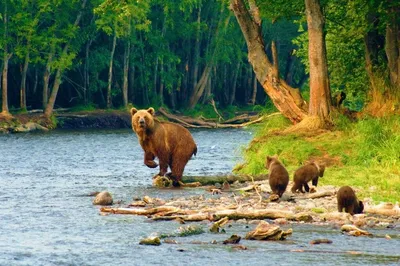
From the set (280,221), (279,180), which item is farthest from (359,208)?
(279,180)

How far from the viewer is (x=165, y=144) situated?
25.8m

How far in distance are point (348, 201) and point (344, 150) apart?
8819 millimetres

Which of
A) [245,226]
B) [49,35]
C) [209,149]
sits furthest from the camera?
[49,35]

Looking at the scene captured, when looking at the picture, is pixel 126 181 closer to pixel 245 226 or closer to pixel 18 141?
pixel 245 226

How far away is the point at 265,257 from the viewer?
16.4m

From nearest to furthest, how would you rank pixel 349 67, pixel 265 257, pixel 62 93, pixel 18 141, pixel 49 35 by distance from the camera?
pixel 265 257 < pixel 349 67 < pixel 18 141 < pixel 49 35 < pixel 62 93

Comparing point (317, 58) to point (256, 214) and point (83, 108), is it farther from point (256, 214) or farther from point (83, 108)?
point (83, 108)

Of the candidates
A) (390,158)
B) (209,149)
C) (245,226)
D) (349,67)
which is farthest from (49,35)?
(245,226)

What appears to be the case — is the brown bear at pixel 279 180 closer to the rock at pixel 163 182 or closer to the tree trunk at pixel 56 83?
the rock at pixel 163 182

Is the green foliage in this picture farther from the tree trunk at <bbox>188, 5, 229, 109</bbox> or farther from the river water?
the river water

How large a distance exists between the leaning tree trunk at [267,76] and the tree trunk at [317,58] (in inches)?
28.3

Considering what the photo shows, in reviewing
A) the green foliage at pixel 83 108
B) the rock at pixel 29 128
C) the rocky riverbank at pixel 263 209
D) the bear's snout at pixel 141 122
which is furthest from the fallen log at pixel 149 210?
the green foliage at pixel 83 108

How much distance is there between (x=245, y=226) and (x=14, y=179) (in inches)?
508

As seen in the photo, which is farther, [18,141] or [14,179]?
[18,141]
